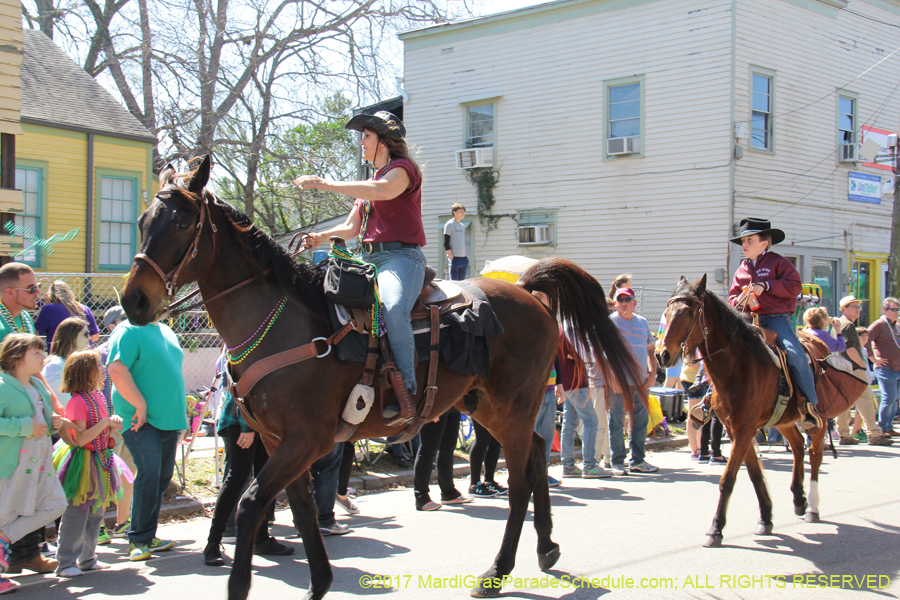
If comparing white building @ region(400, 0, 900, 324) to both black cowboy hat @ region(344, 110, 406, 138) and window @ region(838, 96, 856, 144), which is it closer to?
window @ region(838, 96, 856, 144)

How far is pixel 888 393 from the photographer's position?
508 inches

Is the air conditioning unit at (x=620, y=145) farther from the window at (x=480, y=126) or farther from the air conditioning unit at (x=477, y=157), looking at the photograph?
the window at (x=480, y=126)

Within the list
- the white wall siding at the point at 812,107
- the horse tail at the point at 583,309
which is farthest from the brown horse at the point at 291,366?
the white wall siding at the point at 812,107

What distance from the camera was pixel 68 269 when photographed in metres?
17.7

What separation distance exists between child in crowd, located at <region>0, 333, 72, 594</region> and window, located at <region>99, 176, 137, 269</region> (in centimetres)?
1387

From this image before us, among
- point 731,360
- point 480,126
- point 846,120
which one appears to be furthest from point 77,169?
point 846,120

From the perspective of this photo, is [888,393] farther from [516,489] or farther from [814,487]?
[516,489]

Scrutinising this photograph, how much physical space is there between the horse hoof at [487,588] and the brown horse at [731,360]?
2603 mm

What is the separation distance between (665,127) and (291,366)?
1710 centimetres

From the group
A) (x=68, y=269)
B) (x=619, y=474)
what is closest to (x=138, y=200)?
(x=68, y=269)

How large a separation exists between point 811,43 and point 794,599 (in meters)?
19.5

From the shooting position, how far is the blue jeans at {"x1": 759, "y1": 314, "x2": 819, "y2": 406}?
706 centimetres

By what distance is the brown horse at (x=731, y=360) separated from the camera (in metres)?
6.49

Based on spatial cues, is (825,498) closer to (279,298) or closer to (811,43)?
(279,298)
